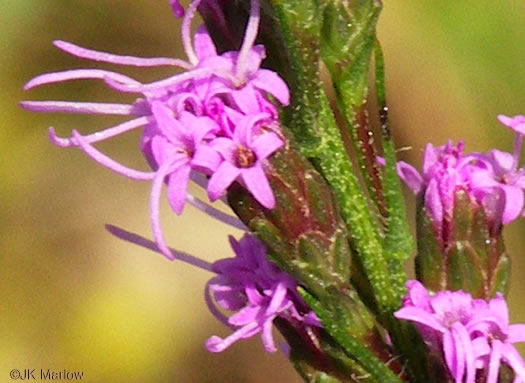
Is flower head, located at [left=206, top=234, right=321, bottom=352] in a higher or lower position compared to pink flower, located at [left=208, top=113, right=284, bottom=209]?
lower

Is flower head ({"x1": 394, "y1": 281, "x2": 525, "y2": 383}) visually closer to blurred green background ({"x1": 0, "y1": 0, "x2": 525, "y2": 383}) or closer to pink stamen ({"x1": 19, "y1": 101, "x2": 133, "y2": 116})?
pink stamen ({"x1": 19, "y1": 101, "x2": 133, "y2": 116})

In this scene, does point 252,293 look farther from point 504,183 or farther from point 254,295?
point 504,183

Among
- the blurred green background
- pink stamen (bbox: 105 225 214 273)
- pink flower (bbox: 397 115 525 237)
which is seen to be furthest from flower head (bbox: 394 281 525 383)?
the blurred green background

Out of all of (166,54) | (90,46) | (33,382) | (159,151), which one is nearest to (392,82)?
(166,54)

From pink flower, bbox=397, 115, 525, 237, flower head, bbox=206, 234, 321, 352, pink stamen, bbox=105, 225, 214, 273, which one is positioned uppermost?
pink flower, bbox=397, 115, 525, 237

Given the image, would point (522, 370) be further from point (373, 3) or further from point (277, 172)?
point (373, 3)

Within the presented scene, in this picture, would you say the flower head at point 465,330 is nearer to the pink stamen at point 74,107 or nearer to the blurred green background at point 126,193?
the pink stamen at point 74,107

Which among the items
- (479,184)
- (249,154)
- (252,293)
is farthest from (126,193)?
(249,154)
